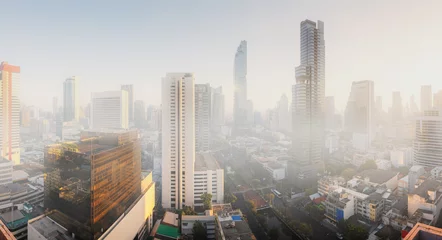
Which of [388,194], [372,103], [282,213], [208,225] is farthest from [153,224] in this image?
[372,103]

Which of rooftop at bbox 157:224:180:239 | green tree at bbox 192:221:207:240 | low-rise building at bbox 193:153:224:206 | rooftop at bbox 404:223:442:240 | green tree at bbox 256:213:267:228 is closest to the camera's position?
rooftop at bbox 404:223:442:240

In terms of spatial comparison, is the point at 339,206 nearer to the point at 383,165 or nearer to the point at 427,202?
the point at 427,202

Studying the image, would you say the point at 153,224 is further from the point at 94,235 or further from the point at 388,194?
the point at 388,194

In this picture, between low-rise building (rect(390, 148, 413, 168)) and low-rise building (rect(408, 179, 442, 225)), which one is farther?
low-rise building (rect(390, 148, 413, 168))

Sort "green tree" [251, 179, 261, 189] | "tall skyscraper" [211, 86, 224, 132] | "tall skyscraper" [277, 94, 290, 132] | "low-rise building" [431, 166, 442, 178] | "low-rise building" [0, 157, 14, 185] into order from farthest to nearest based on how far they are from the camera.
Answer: "tall skyscraper" [277, 94, 290, 132] < "tall skyscraper" [211, 86, 224, 132] < "green tree" [251, 179, 261, 189] < "low-rise building" [431, 166, 442, 178] < "low-rise building" [0, 157, 14, 185]

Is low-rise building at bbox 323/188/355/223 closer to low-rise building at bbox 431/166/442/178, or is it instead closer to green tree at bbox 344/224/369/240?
green tree at bbox 344/224/369/240

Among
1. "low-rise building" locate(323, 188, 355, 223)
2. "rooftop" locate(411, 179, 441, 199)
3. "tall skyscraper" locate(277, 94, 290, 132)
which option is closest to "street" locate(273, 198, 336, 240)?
"low-rise building" locate(323, 188, 355, 223)

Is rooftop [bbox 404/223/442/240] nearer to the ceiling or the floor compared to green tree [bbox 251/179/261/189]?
nearer to the ceiling

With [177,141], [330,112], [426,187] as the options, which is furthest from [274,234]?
[330,112]
